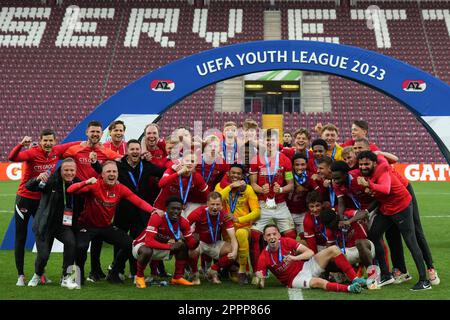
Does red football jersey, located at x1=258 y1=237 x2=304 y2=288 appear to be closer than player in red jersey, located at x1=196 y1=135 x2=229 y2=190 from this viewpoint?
Yes

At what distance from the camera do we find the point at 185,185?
7762 millimetres

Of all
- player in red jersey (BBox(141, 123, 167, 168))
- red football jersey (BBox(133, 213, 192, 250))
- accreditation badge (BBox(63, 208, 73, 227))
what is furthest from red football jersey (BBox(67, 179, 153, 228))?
player in red jersey (BBox(141, 123, 167, 168))

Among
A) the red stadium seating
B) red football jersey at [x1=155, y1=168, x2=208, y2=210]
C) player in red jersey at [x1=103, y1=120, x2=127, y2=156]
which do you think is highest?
the red stadium seating

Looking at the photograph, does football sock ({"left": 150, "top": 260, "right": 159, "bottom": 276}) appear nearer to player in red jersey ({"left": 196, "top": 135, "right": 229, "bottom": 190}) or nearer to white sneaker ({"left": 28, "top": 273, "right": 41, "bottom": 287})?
player in red jersey ({"left": 196, "top": 135, "right": 229, "bottom": 190})

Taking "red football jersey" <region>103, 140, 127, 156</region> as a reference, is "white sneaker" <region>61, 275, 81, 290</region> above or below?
below

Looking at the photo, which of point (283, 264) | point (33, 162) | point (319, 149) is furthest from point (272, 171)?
point (33, 162)

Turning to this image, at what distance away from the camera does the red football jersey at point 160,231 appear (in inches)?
288

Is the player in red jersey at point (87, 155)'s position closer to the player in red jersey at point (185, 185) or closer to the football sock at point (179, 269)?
the player in red jersey at point (185, 185)

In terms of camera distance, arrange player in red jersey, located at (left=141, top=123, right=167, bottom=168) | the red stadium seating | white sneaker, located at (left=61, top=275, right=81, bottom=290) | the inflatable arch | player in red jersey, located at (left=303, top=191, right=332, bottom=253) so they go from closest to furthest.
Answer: white sneaker, located at (left=61, top=275, right=81, bottom=290) → player in red jersey, located at (left=303, top=191, right=332, bottom=253) → player in red jersey, located at (left=141, top=123, right=167, bottom=168) → the inflatable arch → the red stadium seating

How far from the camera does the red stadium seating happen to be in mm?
30766

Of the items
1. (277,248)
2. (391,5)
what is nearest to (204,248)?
(277,248)

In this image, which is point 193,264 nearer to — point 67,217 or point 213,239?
point 213,239

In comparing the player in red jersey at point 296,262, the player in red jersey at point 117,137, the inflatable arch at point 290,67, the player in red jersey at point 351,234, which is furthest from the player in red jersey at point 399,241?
the player in red jersey at point 117,137

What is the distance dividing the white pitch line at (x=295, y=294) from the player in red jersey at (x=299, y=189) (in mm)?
1101
